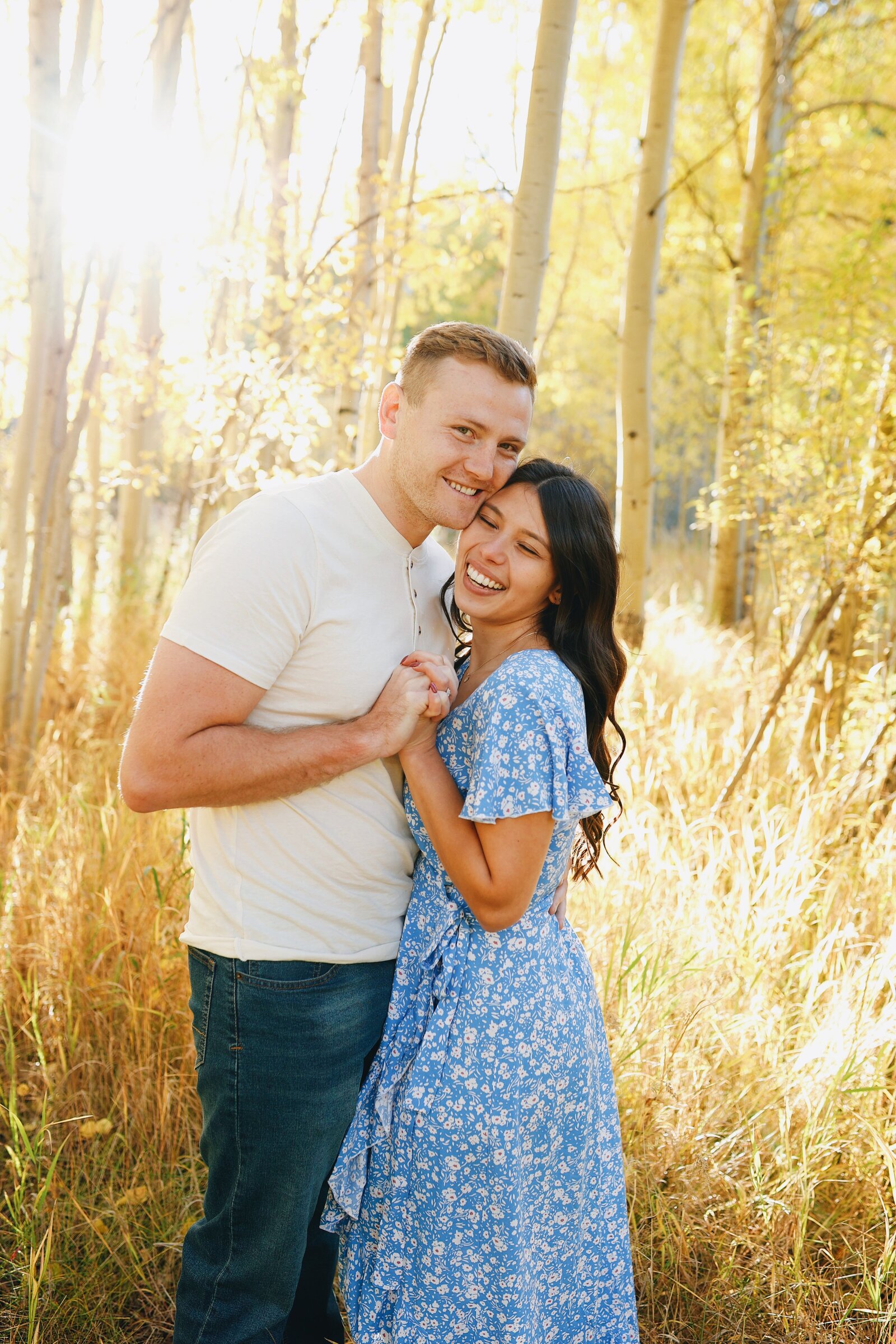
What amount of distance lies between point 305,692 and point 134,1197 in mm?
1442

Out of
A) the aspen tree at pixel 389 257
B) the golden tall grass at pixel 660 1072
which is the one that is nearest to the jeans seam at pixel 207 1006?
the golden tall grass at pixel 660 1072

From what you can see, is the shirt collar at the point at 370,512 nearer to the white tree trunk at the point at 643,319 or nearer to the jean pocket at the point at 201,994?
the jean pocket at the point at 201,994

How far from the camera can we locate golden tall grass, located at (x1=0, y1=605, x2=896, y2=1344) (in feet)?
7.11

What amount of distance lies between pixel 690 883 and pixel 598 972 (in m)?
0.54

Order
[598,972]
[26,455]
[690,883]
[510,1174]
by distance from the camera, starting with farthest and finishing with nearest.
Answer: [26,455] < [690,883] < [598,972] < [510,1174]

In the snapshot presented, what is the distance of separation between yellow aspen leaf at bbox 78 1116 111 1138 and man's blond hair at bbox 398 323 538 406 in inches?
77.0

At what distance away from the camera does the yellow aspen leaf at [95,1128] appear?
242 cm

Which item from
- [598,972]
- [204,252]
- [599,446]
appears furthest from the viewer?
[599,446]

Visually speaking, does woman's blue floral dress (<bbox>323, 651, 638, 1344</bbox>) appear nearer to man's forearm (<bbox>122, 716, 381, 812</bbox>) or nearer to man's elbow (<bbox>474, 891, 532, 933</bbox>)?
man's elbow (<bbox>474, 891, 532, 933</bbox>)

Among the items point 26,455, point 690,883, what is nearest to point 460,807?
point 690,883

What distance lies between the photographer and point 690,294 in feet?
51.6

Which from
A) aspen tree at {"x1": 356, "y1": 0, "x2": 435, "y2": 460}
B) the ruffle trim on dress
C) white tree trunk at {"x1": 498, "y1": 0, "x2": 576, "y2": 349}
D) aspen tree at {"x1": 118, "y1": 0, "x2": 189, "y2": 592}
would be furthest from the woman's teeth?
aspen tree at {"x1": 356, "y1": 0, "x2": 435, "y2": 460}

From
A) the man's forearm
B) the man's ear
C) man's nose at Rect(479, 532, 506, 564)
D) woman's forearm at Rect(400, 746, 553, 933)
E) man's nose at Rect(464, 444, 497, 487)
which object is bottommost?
woman's forearm at Rect(400, 746, 553, 933)

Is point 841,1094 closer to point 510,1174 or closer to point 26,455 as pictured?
point 510,1174
